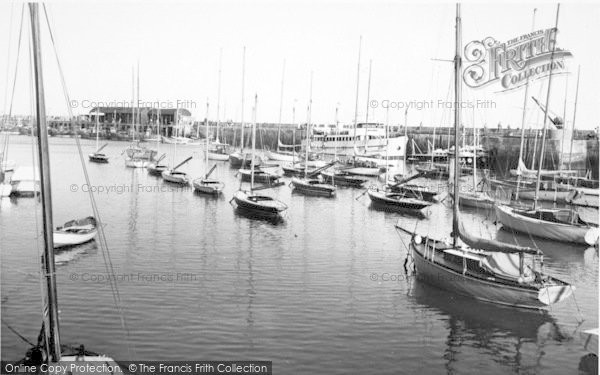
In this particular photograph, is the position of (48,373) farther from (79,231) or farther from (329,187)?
(329,187)

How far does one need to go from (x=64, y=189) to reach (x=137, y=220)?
18.7 m

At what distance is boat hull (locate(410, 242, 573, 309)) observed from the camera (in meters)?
21.0

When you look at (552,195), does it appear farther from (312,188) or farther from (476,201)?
(312,188)

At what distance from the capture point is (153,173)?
2817 inches

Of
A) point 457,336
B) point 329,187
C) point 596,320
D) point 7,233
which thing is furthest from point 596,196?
point 7,233

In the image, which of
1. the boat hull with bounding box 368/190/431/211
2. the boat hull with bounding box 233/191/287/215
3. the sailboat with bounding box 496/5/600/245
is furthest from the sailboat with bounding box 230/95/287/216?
the sailboat with bounding box 496/5/600/245

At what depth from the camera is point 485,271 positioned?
22.8m

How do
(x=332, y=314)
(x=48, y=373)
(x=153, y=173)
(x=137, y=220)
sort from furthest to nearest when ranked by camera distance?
(x=153, y=173)
(x=137, y=220)
(x=332, y=314)
(x=48, y=373)

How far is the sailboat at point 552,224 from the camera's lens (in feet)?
114

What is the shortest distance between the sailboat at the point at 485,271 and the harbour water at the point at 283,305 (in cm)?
58

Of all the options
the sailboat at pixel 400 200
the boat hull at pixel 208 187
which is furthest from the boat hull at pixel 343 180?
the boat hull at pixel 208 187

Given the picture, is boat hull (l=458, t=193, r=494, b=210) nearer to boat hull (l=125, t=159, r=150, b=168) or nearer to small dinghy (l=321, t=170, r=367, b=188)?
small dinghy (l=321, t=170, r=367, b=188)

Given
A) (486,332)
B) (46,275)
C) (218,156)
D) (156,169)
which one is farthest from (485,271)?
(218,156)

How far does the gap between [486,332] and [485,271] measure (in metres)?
3.41
